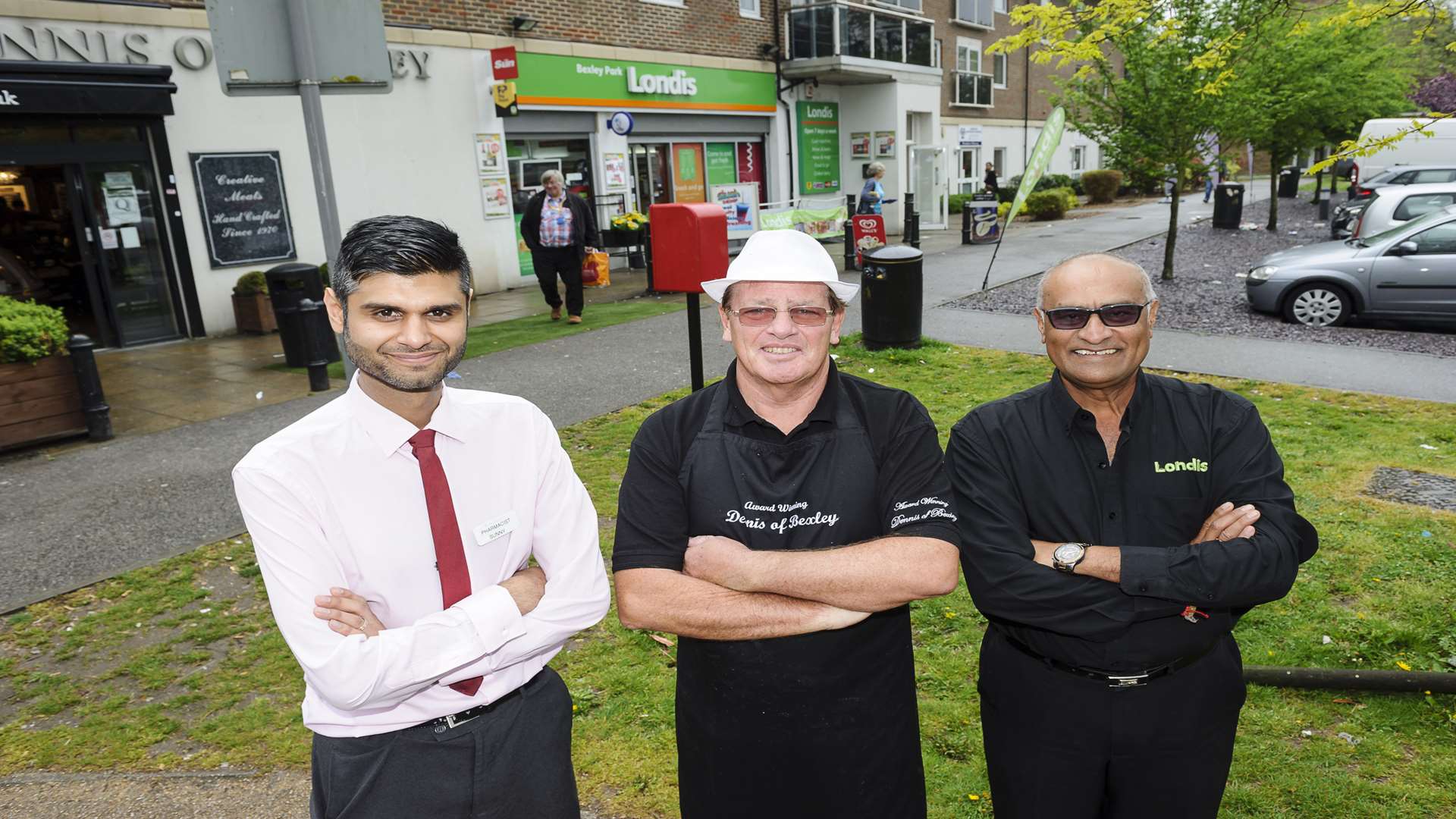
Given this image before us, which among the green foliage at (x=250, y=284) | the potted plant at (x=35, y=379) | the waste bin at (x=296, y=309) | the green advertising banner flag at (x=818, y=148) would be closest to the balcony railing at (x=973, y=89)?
the green advertising banner flag at (x=818, y=148)

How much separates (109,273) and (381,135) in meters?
4.43

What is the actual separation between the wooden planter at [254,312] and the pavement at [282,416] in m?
4.39

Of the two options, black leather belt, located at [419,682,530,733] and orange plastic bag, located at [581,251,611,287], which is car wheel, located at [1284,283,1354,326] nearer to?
orange plastic bag, located at [581,251,611,287]

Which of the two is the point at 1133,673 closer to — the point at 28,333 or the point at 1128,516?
the point at 1128,516

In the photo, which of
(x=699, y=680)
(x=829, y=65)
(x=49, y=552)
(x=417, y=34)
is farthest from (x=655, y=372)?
(x=829, y=65)

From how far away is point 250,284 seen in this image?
1266 cm

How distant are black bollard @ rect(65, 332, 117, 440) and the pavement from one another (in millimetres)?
223

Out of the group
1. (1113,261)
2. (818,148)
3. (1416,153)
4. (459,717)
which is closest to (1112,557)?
(1113,261)

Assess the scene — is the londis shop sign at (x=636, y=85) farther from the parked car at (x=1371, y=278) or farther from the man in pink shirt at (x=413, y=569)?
the man in pink shirt at (x=413, y=569)

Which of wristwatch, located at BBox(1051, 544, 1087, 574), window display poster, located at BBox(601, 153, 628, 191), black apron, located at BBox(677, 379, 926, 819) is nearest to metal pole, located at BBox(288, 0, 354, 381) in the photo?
black apron, located at BBox(677, 379, 926, 819)

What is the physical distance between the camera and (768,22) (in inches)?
872

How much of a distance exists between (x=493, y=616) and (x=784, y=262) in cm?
117

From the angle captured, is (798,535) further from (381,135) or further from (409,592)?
(381,135)

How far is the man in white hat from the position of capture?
2289 mm
